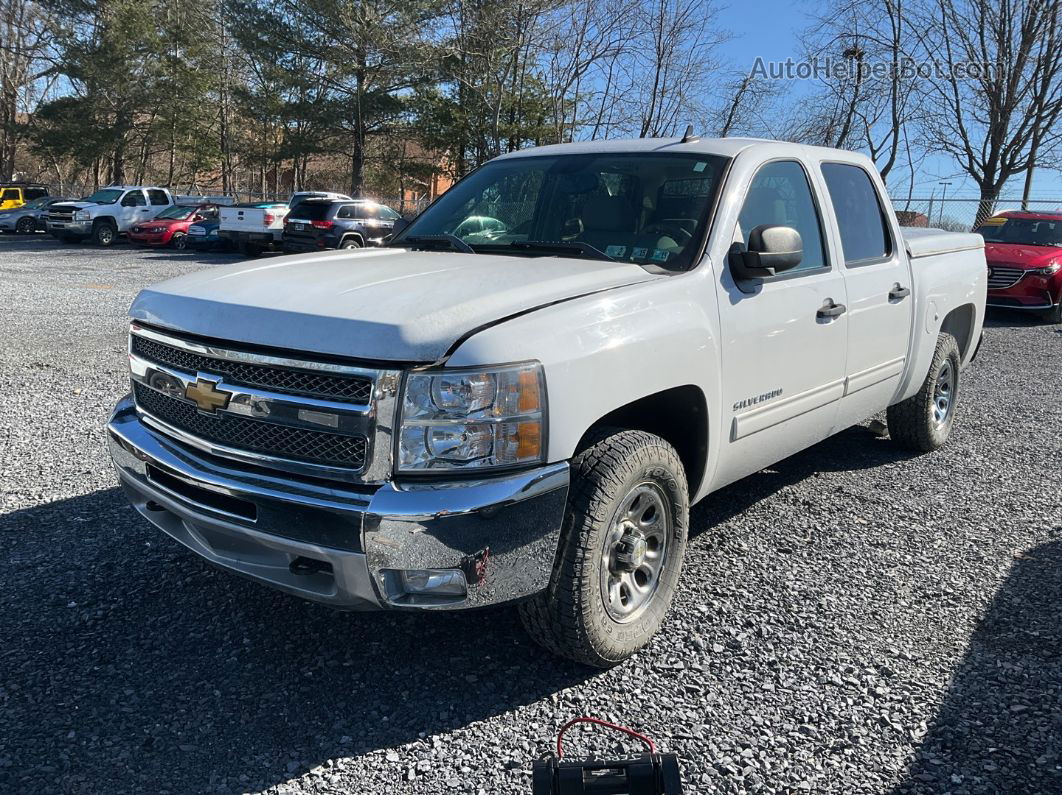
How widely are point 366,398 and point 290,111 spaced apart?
1362 inches

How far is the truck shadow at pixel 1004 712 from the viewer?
2697 mm

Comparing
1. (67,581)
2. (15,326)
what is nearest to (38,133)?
(15,326)

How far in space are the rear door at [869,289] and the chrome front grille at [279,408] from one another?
8.97 feet

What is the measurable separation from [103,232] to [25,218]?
22.8 feet

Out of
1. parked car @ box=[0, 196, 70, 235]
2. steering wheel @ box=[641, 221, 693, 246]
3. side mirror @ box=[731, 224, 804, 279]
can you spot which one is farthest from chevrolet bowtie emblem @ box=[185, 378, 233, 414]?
parked car @ box=[0, 196, 70, 235]

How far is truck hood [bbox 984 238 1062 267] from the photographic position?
14.2 meters

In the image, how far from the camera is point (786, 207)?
13.8 feet

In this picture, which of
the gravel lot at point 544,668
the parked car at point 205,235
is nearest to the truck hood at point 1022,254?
the gravel lot at point 544,668

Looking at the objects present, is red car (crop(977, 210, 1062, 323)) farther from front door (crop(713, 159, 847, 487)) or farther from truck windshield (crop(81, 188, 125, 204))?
truck windshield (crop(81, 188, 125, 204))

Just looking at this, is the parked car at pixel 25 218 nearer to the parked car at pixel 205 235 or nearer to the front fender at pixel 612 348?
the parked car at pixel 205 235

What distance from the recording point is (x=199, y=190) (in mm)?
53281

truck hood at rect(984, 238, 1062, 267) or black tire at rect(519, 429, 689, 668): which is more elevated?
truck hood at rect(984, 238, 1062, 267)

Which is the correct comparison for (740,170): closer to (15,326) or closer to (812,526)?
(812,526)

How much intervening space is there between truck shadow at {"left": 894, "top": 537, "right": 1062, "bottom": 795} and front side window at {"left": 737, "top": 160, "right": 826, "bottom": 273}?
174cm
